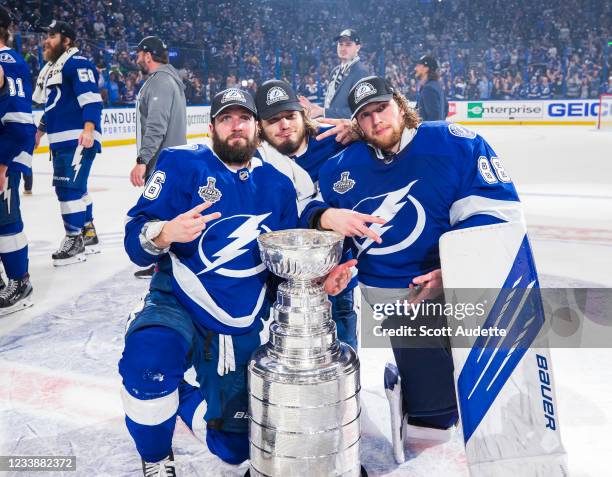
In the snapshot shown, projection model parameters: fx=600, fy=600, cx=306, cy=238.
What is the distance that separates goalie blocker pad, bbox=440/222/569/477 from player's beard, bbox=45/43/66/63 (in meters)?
3.37

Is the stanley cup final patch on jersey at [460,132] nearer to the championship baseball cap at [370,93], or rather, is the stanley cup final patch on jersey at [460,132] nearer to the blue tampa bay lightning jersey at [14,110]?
the championship baseball cap at [370,93]

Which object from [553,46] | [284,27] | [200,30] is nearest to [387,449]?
[200,30]

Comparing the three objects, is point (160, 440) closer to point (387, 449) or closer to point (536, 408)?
point (387, 449)

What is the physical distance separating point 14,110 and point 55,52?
120 cm

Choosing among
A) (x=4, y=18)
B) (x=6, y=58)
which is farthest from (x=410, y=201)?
(x=4, y=18)

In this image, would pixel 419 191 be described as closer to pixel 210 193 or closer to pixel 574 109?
pixel 210 193

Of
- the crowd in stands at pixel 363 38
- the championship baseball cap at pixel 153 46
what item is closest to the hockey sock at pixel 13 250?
the championship baseball cap at pixel 153 46

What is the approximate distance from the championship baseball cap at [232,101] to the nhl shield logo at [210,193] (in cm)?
24

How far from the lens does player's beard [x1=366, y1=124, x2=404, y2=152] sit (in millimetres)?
1871

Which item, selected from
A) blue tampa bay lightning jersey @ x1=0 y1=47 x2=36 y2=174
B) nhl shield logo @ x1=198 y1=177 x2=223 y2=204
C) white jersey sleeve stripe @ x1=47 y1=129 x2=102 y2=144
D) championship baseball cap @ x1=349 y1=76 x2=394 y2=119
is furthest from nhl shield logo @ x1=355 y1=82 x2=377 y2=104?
white jersey sleeve stripe @ x1=47 y1=129 x2=102 y2=144

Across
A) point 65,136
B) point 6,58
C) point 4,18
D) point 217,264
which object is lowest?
point 217,264

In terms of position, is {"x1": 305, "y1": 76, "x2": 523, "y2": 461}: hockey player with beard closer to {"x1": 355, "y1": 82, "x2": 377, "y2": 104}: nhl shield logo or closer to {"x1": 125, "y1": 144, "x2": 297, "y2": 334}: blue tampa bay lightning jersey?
{"x1": 355, "y1": 82, "x2": 377, "y2": 104}: nhl shield logo

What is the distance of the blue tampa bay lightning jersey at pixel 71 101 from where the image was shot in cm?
397

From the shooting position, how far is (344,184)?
191 cm
